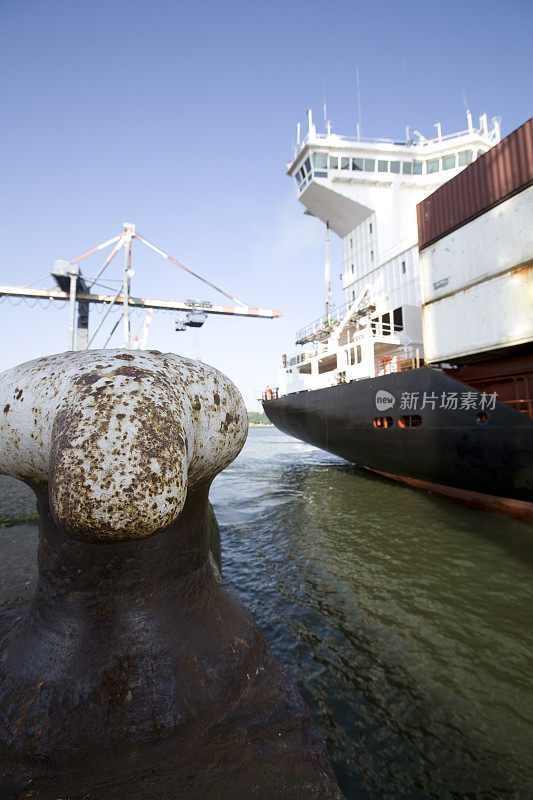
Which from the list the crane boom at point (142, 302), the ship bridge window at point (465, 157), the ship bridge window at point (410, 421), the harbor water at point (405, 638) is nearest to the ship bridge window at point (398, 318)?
the ship bridge window at point (410, 421)

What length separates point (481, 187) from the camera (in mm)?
10305

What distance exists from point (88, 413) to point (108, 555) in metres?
0.70

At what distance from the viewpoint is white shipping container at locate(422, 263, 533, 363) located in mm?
9047

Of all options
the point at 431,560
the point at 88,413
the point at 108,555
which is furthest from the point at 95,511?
the point at 431,560

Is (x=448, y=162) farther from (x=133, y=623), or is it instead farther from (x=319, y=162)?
(x=133, y=623)

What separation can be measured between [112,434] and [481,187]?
1308 cm

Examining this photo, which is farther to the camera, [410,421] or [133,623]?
[410,421]

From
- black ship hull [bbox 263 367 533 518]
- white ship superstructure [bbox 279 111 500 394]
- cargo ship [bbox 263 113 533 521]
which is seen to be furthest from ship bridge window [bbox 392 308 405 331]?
black ship hull [bbox 263 367 533 518]

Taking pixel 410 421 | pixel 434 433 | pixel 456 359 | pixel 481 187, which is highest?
pixel 481 187

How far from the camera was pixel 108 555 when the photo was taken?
55.9 inches

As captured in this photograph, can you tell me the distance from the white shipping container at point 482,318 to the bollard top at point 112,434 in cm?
1020

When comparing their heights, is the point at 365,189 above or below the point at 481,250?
above

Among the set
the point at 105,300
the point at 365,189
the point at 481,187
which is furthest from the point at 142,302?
the point at 481,187

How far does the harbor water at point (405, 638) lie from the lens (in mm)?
2141
